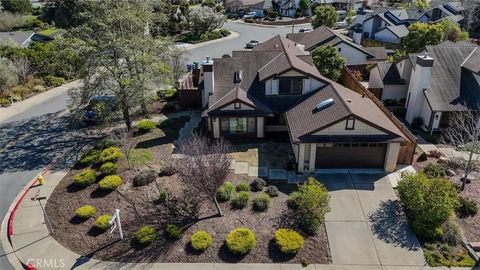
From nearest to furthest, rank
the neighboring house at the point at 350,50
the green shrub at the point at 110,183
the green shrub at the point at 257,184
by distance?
the green shrub at the point at 110,183
the green shrub at the point at 257,184
the neighboring house at the point at 350,50

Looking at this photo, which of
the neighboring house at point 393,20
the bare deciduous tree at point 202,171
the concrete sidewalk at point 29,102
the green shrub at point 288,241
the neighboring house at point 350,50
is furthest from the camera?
the neighboring house at point 393,20

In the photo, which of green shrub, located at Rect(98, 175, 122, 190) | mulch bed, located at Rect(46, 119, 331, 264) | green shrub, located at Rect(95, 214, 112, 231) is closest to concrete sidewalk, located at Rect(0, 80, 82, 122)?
green shrub, located at Rect(98, 175, 122, 190)

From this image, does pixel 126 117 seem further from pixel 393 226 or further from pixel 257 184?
pixel 393 226

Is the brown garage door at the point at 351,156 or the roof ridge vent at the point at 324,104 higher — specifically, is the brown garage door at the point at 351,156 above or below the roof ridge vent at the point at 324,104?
below

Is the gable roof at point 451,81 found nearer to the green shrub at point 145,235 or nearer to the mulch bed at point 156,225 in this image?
the mulch bed at point 156,225

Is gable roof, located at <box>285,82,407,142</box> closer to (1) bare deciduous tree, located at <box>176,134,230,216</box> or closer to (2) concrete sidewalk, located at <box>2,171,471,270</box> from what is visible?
(1) bare deciduous tree, located at <box>176,134,230,216</box>

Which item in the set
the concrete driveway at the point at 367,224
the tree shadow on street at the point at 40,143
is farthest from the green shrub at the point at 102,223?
the concrete driveway at the point at 367,224

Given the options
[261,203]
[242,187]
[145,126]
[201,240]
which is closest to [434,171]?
[261,203]
